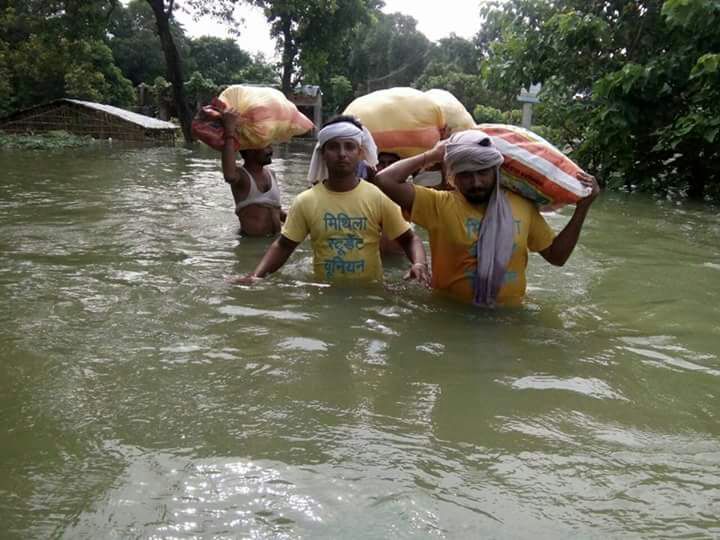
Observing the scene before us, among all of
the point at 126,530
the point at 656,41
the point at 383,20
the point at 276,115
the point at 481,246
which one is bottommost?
the point at 126,530

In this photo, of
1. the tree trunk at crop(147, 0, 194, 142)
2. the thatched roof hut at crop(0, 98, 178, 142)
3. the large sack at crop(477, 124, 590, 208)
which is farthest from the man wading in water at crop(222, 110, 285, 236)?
the thatched roof hut at crop(0, 98, 178, 142)

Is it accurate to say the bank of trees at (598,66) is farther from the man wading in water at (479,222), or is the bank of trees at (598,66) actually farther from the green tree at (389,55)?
the green tree at (389,55)

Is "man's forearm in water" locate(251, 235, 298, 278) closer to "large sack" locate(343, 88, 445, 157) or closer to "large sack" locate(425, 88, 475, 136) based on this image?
"large sack" locate(343, 88, 445, 157)

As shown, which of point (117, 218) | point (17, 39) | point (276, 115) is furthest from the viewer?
point (17, 39)

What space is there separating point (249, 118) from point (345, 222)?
5.56 ft

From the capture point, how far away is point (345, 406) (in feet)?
7.91

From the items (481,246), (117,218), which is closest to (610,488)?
(481,246)

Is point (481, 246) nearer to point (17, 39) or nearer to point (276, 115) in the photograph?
point (276, 115)

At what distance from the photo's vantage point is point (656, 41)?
35.5 feet

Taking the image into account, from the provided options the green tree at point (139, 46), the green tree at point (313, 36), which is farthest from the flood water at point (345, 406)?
the green tree at point (139, 46)

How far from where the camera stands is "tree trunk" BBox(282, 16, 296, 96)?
101 ft

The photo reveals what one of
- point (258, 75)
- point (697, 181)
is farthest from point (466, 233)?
point (258, 75)

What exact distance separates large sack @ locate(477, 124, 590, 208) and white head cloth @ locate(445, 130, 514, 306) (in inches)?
3.7

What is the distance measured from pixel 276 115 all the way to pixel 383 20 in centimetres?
4505
